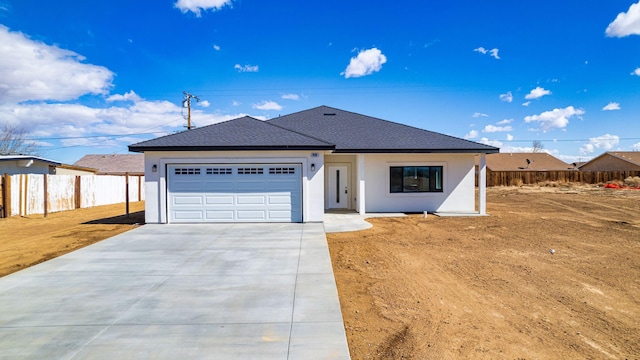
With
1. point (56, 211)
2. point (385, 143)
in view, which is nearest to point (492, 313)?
point (385, 143)

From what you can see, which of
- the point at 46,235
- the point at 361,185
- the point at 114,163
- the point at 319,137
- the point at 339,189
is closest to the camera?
the point at 46,235

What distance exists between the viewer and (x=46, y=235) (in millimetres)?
10773

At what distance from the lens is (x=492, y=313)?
4781 mm

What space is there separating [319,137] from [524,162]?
151 ft

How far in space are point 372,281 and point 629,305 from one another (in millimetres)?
4157

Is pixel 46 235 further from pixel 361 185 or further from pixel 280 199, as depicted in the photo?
pixel 361 185

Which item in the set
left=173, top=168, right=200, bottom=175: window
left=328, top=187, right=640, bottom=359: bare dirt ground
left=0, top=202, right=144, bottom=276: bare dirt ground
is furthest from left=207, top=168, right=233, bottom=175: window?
left=328, top=187, right=640, bottom=359: bare dirt ground

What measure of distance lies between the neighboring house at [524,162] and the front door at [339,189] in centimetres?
3888

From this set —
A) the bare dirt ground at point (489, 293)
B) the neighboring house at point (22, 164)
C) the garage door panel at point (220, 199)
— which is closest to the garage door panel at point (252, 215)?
the garage door panel at point (220, 199)

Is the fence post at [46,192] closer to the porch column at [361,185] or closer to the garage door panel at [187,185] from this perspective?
the garage door panel at [187,185]

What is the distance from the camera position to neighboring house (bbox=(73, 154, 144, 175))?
41.0 meters

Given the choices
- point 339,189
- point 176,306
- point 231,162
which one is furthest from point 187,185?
point 176,306

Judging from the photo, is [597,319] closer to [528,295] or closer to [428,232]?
[528,295]

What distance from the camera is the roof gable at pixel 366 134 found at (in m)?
13.8
